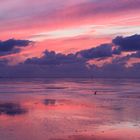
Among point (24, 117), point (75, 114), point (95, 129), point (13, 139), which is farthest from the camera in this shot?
point (75, 114)

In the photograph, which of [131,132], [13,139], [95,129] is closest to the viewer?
[13,139]

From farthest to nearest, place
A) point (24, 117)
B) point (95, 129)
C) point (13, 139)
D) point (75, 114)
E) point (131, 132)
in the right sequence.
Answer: point (75, 114) → point (24, 117) → point (95, 129) → point (131, 132) → point (13, 139)

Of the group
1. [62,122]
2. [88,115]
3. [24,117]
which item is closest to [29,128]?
[62,122]

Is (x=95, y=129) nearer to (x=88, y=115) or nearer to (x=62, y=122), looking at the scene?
(x=62, y=122)

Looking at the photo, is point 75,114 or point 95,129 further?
point 75,114

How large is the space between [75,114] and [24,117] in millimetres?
4891

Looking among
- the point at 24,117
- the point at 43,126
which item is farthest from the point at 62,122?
the point at 24,117

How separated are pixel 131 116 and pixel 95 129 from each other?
24.3ft

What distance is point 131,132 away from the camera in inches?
941

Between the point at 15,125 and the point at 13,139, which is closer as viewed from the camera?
the point at 13,139

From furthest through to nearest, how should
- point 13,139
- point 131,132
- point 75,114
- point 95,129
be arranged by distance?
1. point 75,114
2. point 95,129
3. point 131,132
4. point 13,139

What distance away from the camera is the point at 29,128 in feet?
85.6

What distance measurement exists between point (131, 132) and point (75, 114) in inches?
419

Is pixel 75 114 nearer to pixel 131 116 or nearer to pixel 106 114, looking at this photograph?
pixel 106 114
